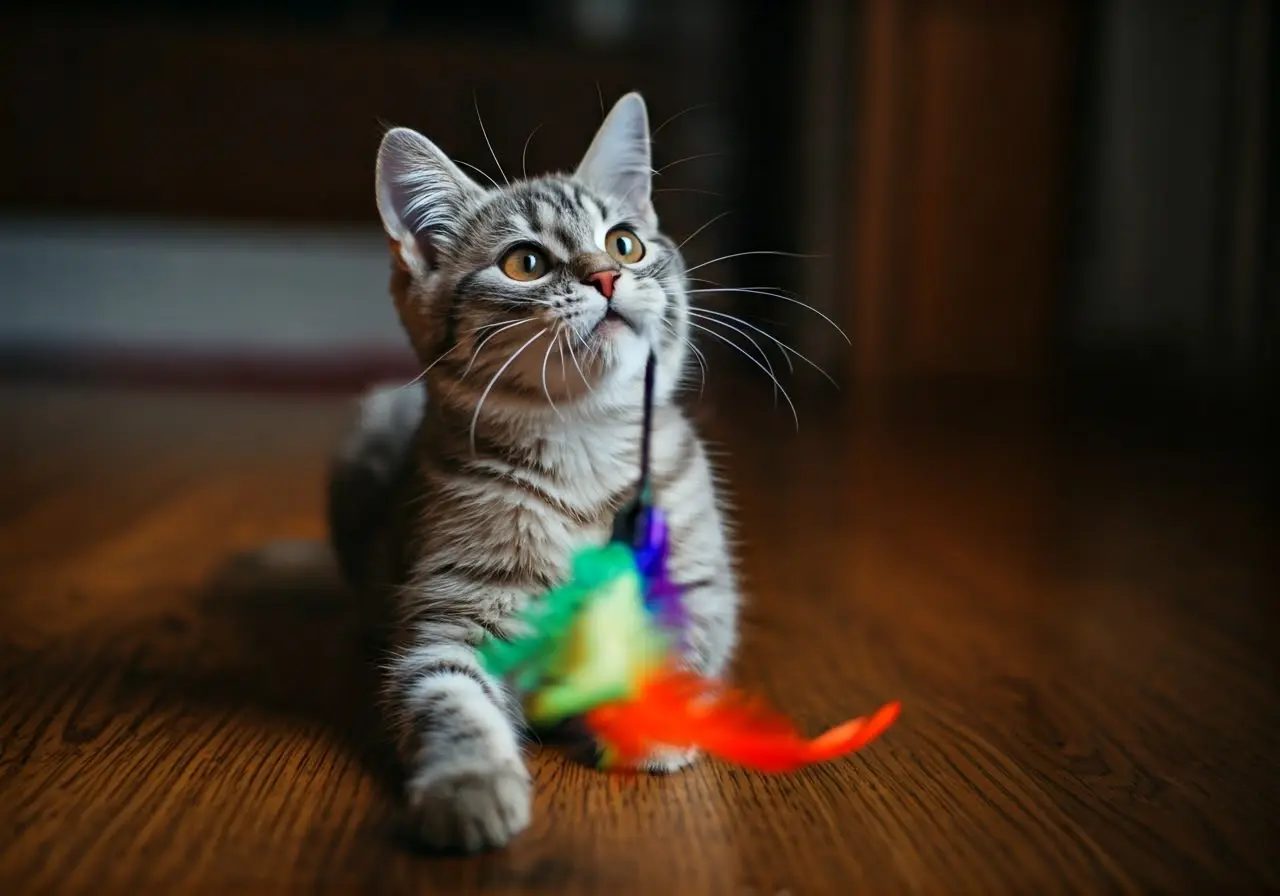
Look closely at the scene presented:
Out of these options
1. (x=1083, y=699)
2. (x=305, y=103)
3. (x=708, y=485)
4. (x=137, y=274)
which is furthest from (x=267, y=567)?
(x=137, y=274)

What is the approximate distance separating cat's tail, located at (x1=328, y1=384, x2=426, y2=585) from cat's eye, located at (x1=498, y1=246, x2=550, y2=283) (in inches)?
11.3

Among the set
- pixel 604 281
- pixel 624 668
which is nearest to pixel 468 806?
pixel 624 668

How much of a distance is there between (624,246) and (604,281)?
107 mm

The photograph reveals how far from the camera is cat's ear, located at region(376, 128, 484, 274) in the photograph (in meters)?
1.06

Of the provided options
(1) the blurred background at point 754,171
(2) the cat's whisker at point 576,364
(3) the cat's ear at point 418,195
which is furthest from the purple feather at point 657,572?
(1) the blurred background at point 754,171

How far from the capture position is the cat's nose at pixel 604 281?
3.22 feet

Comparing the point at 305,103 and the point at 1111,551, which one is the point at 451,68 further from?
the point at 1111,551

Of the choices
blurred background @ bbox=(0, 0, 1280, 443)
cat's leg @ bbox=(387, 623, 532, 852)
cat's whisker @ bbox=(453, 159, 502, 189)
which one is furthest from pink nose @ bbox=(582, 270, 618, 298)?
blurred background @ bbox=(0, 0, 1280, 443)

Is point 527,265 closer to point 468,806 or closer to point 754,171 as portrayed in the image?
point 468,806

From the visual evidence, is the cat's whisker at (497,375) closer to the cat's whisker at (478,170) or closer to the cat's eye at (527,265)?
the cat's eye at (527,265)

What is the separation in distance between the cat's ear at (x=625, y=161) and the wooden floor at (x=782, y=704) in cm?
28

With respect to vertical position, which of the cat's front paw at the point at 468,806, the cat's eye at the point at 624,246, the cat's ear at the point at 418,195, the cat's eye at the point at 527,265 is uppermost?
the cat's ear at the point at 418,195

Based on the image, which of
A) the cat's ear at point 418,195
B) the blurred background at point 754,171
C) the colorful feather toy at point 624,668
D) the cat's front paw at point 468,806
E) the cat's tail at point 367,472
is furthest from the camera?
the blurred background at point 754,171

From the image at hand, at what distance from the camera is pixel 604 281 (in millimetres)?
982
